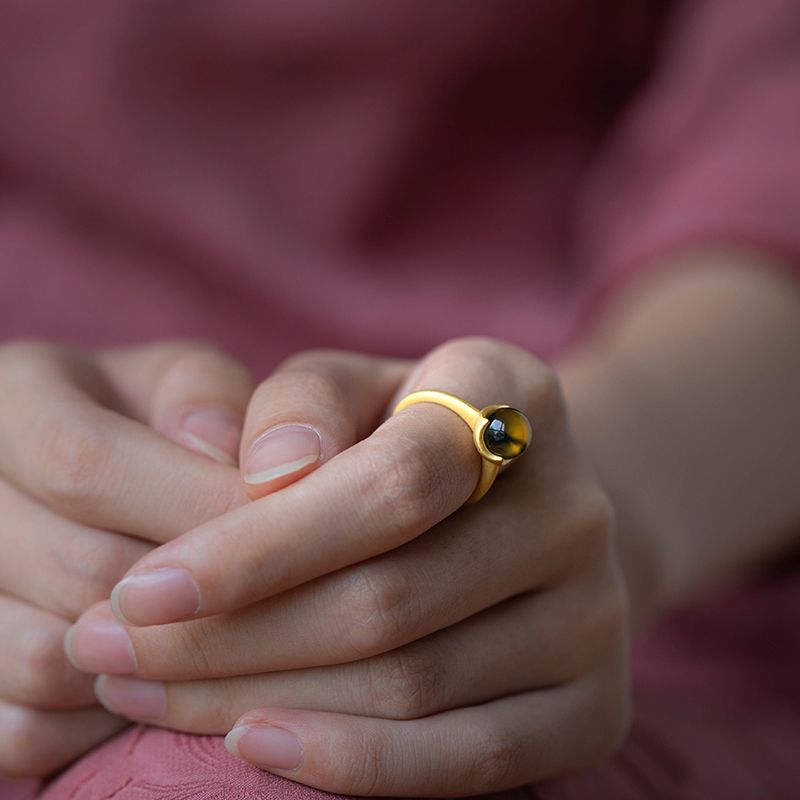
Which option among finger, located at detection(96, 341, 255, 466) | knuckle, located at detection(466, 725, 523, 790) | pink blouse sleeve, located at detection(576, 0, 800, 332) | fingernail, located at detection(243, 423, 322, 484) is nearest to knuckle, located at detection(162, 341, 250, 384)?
finger, located at detection(96, 341, 255, 466)

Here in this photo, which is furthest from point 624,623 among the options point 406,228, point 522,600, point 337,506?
point 406,228

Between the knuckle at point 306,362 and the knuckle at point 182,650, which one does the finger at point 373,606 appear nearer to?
the knuckle at point 182,650

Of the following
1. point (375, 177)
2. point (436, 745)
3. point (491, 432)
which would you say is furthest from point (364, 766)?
point (375, 177)

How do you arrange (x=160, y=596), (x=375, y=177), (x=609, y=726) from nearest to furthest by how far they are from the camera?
1. (x=160, y=596)
2. (x=609, y=726)
3. (x=375, y=177)

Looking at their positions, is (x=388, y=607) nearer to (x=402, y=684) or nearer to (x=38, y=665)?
(x=402, y=684)

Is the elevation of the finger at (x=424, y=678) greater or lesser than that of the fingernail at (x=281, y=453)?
lesser

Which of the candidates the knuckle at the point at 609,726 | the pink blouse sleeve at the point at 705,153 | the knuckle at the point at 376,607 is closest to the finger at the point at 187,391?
the knuckle at the point at 376,607
